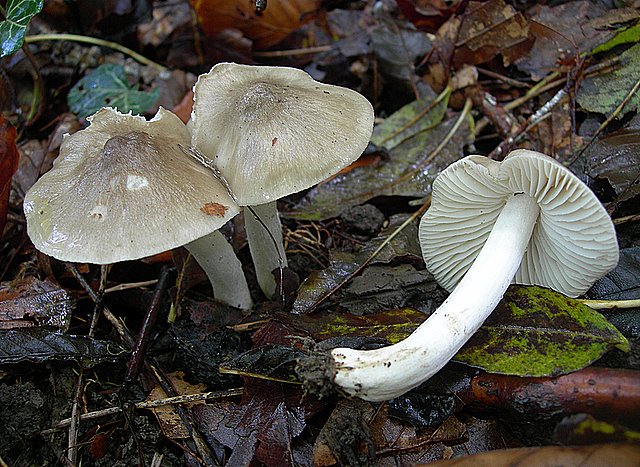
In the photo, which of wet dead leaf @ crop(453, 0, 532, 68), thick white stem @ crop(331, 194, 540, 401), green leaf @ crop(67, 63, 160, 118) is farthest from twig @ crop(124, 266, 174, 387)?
wet dead leaf @ crop(453, 0, 532, 68)

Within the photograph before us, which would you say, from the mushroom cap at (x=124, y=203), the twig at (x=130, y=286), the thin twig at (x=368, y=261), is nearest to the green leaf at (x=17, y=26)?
the mushroom cap at (x=124, y=203)

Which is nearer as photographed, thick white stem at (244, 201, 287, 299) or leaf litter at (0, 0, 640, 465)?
leaf litter at (0, 0, 640, 465)

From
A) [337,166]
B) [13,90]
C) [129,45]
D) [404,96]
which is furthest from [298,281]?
[129,45]

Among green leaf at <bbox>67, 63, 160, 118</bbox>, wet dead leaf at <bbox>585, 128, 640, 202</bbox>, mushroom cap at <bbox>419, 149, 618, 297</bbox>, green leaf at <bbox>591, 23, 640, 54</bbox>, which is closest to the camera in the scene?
mushroom cap at <bbox>419, 149, 618, 297</bbox>

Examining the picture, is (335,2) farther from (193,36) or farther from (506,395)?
(506,395)

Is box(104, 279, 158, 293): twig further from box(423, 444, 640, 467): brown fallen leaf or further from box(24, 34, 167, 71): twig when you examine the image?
box(24, 34, 167, 71): twig

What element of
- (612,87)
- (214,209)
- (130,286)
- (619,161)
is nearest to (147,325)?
(130,286)

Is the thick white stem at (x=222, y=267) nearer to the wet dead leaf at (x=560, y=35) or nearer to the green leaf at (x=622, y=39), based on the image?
the wet dead leaf at (x=560, y=35)
